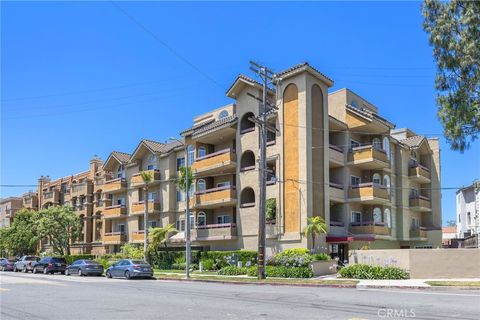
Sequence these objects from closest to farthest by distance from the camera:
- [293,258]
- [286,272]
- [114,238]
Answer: [286,272] < [293,258] < [114,238]

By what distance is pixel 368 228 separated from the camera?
39.8 metres

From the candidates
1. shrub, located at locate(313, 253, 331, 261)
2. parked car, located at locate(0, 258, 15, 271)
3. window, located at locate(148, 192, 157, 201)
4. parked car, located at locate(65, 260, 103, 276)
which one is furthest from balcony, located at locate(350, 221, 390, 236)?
parked car, located at locate(0, 258, 15, 271)

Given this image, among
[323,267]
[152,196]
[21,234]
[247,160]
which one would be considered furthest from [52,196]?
[323,267]

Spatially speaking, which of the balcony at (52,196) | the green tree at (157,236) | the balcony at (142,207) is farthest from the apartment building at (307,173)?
the balcony at (52,196)

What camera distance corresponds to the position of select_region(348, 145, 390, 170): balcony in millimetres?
40500

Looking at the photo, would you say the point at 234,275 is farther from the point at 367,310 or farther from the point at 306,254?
the point at 367,310

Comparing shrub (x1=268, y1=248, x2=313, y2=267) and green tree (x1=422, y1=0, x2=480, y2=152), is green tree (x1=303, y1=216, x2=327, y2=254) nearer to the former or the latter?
shrub (x1=268, y1=248, x2=313, y2=267)

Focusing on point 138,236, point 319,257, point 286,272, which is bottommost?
point 286,272

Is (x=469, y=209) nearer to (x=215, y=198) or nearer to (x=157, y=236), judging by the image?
(x=215, y=198)

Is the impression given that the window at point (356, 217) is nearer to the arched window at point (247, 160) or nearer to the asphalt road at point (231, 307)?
the arched window at point (247, 160)

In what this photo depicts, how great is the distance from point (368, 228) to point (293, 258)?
975cm

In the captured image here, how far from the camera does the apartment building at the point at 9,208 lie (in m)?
87.9

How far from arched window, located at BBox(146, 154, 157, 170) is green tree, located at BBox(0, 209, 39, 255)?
1834cm

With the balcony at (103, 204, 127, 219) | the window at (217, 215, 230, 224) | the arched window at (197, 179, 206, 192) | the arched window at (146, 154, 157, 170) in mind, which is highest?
the arched window at (146, 154, 157, 170)
